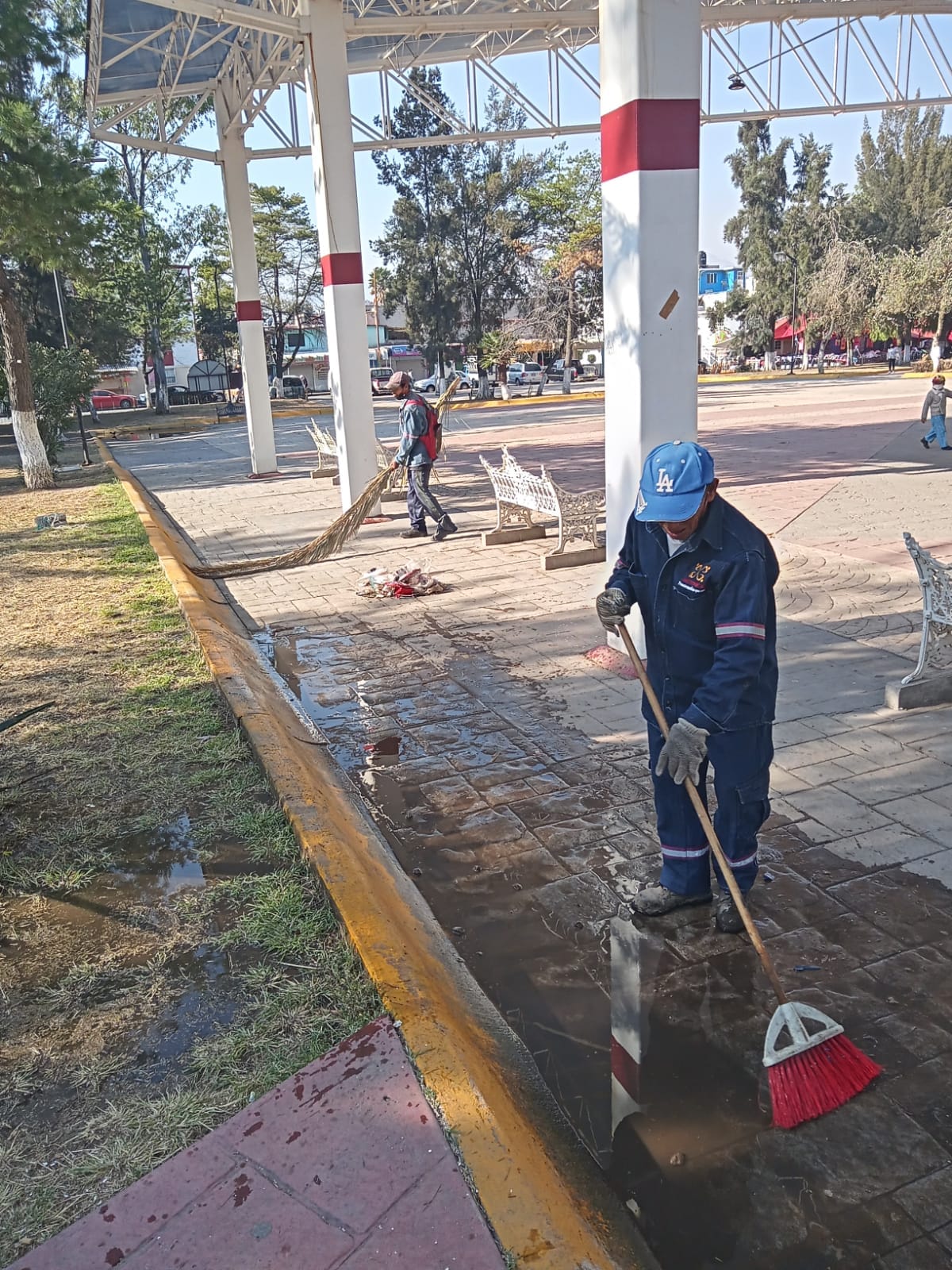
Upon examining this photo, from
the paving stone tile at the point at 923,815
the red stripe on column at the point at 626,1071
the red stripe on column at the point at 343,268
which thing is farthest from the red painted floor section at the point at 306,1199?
the red stripe on column at the point at 343,268

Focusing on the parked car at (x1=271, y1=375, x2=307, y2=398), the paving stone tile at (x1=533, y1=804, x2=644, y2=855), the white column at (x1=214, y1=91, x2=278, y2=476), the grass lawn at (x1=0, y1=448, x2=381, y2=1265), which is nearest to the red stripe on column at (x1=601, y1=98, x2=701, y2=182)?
the paving stone tile at (x1=533, y1=804, x2=644, y2=855)

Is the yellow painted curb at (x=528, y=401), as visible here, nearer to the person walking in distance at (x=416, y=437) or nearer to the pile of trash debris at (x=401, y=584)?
the person walking in distance at (x=416, y=437)

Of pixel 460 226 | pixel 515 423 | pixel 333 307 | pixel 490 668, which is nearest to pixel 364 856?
pixel 490 668

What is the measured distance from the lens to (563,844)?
4066 mm

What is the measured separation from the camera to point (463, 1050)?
2.62m

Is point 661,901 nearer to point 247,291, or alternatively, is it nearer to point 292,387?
point 247,291

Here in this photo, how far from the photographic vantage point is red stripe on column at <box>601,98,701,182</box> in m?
5.39

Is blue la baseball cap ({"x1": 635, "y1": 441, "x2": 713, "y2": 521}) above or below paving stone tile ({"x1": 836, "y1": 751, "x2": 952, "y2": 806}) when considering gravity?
above

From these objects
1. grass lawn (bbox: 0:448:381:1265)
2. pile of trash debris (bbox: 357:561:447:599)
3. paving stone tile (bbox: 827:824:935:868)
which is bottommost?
paving stone tile (bbox: 827:824:935:868)

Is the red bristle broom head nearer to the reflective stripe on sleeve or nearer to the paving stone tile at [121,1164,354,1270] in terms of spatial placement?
the reflective stripe on sleeve

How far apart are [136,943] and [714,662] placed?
2.20 m

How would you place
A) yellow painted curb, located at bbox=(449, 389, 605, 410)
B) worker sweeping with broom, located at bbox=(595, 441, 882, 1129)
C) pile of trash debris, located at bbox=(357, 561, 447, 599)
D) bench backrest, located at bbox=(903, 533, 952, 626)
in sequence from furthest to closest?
yellow painted curb, located at bbox=(449, 389, 605, 410)
pile of trash debris, located at bbox=(357, 561, 447, 599)
bench backrest, located at bbox=(903, 533, 952, 626)
worker sweeping with broom, located at bbox=(595, 441, 882, 1129)

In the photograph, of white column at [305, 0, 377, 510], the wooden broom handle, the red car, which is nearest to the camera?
the wooden broom handle

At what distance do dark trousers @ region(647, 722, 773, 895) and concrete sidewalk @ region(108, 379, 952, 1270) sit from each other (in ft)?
0.59
